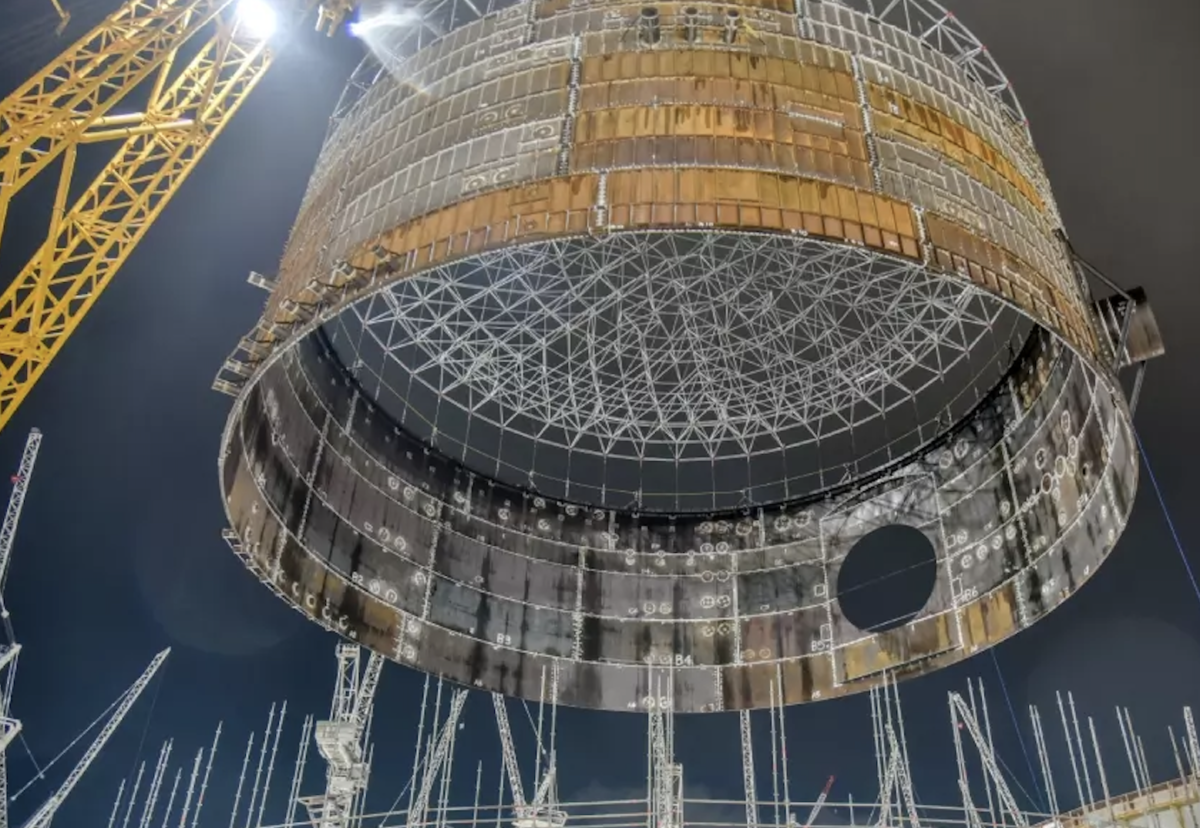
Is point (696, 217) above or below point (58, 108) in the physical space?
below

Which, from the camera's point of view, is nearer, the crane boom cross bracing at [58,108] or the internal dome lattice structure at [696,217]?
the internal dome lattice structure at [696,217]

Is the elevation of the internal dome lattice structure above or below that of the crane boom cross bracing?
below

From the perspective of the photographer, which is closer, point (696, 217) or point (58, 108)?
point (696, 217)

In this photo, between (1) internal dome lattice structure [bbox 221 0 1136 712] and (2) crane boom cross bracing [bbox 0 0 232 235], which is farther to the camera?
(2) crane boom cross bracing [bbox 0 0 232 235]

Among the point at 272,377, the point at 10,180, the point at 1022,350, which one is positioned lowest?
the point at 272,377

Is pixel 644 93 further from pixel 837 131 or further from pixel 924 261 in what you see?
pixel 924 261

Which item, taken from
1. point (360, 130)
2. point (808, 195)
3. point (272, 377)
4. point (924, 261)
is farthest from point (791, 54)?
point (272, 377)

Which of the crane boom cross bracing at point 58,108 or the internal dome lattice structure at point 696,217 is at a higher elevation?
the crane boom cross bracing at point 58,108

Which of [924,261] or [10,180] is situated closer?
[924,261]

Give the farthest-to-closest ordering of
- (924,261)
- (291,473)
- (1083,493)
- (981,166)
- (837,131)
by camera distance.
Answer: (291,473) → (1083,493) → (981,166) → (837,131) → (924,261)

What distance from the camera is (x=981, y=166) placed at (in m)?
39.7

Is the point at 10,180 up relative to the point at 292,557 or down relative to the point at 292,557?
up

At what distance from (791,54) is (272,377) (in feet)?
79.2

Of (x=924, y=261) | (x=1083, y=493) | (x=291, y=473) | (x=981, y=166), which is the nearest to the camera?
(x=924, y=261)
